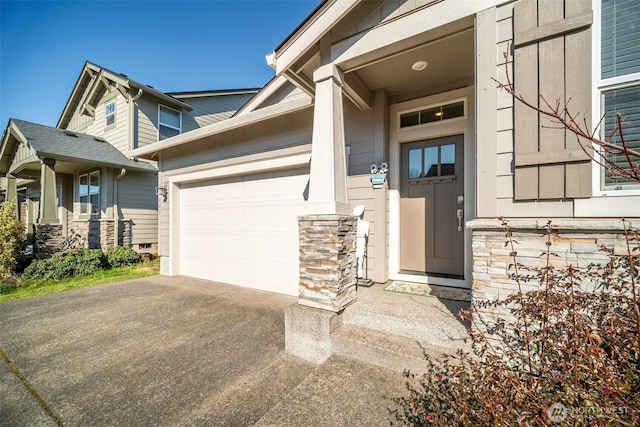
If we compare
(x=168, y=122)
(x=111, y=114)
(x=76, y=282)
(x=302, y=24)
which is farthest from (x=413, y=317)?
(x=111, y=114)

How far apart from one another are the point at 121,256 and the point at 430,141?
9140 millimetres

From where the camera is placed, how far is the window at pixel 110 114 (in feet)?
32.2

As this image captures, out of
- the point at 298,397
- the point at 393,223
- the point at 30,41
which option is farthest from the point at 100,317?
the point at 30,41

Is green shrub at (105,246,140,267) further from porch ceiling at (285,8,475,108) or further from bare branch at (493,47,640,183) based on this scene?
bare branch at (493,47,640,183)

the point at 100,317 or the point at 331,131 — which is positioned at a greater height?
the point at 331,131

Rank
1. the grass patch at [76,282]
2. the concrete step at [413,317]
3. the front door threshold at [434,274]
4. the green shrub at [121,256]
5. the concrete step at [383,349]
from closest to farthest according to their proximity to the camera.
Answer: the concrete step at [383,349] → the concrete step at [413,317] → the front door threshold at [434,274] → the grass patch at [76,282] → the green shrub at [121,256]

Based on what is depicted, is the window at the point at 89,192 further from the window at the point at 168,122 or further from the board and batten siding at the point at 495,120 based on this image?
the board and batten siding at the point at 495,120

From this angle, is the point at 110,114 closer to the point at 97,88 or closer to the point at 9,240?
the point at 97,88

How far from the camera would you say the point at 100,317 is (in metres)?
4.22

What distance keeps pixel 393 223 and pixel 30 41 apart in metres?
13.4

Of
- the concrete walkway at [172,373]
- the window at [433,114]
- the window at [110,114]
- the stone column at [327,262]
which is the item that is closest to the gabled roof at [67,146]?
the window at [110,114]

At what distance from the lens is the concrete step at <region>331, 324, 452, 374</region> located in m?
2.30

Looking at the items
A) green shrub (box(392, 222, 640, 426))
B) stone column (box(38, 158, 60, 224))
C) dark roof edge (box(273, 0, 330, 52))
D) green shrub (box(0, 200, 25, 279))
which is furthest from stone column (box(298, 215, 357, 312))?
stone column (box(38, 158, 60, 224))

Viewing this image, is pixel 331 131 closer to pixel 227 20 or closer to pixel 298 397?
pixel 298 397
